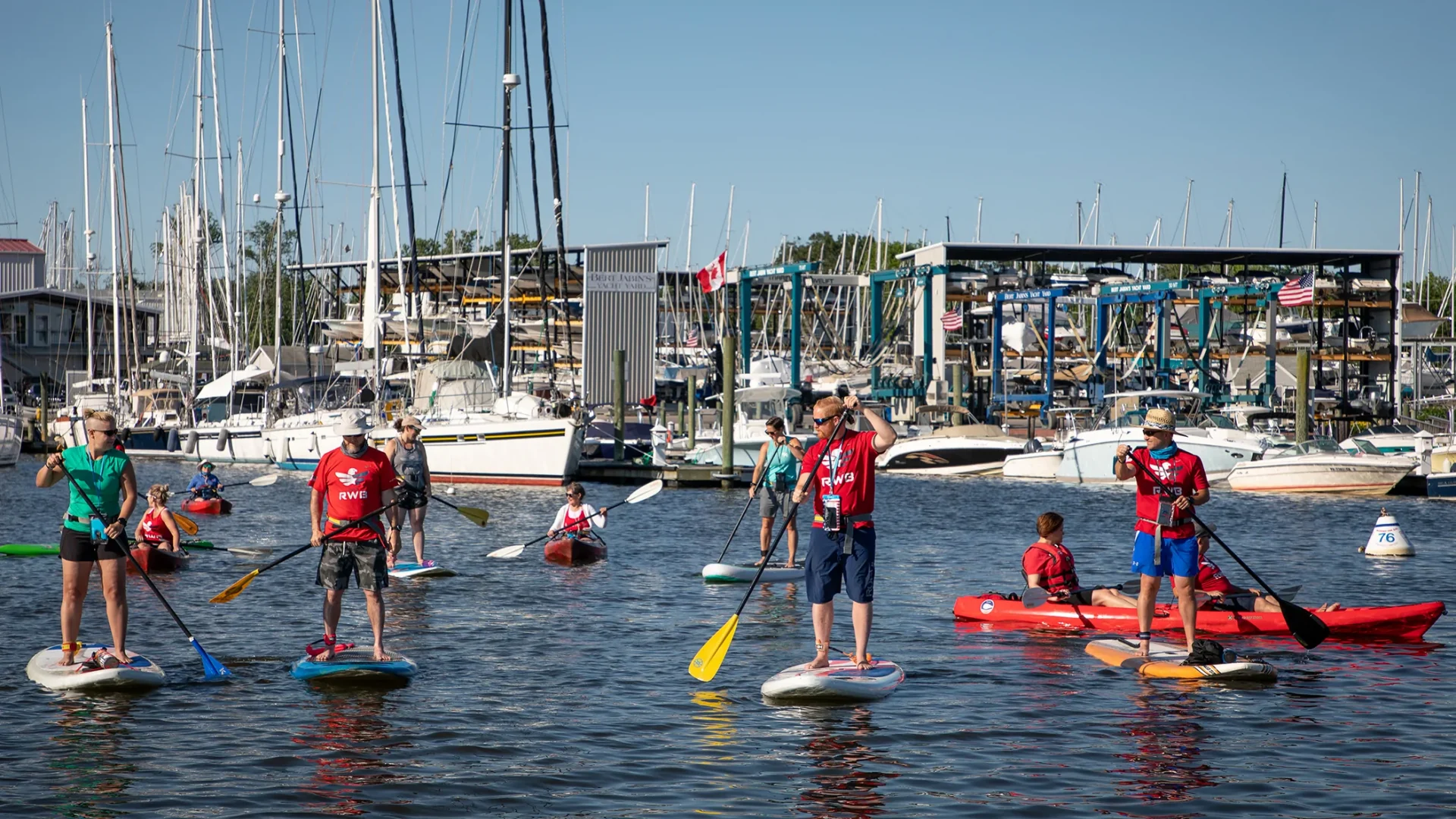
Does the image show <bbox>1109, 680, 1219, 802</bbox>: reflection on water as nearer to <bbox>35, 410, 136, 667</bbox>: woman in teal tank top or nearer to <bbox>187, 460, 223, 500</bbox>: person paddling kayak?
<bbox>35, 410, 136, 667</bbox>: woman in teal tank top

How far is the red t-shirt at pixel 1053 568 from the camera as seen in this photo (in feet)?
48.0

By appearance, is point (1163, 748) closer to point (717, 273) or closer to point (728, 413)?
point (728, 413)

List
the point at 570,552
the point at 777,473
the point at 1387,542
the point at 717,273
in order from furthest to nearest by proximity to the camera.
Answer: the point at 717,273 < the point at 1387,542 < the point at 570,552 < the point at 777,473

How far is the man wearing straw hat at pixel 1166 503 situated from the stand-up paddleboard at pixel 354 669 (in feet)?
18.5

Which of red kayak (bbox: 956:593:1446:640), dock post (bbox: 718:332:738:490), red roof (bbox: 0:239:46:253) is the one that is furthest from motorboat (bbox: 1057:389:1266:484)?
red roof (bbox: 0:239:46:253)

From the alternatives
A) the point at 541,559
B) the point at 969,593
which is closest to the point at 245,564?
the point at 541,559

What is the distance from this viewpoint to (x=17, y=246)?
264 feet

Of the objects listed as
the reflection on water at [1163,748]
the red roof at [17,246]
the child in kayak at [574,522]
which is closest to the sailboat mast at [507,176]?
the child in kayak at [574,522]

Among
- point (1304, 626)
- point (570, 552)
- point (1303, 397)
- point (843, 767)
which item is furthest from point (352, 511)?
point (1303, 397)

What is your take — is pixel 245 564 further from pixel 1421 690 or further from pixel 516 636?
pixel 1421 690

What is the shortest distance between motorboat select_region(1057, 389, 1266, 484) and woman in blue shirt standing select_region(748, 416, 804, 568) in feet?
70.7

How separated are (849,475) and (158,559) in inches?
462

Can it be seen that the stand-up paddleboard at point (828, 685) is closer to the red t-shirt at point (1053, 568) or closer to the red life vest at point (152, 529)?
the red t-shirt at point (1053, 568)

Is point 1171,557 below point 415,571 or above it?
above
